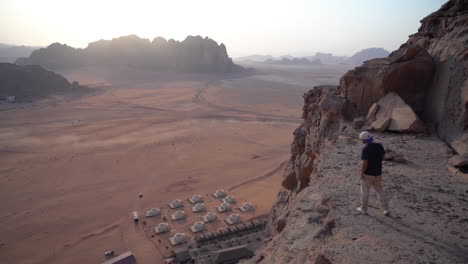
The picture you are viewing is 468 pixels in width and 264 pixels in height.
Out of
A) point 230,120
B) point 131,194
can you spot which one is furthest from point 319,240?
point 230,120

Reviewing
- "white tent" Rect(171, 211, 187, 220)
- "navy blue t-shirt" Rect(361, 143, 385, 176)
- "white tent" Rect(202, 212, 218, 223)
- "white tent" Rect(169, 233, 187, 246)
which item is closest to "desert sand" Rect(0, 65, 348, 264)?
"white tent" Rect(169, 233, 187, 246)

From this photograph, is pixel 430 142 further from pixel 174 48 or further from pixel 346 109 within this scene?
pixel 174 48

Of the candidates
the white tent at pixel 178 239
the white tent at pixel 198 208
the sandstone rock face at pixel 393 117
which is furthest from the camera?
the white tent at pixel 198 208

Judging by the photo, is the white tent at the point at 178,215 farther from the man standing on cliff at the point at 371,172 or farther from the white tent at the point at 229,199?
the man standing on cliff at the point at 371,172

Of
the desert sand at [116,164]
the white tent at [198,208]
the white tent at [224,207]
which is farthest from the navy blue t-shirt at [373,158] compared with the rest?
the white tent at [198,208]

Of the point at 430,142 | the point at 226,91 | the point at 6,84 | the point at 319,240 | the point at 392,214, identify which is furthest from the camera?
the point at 226,91

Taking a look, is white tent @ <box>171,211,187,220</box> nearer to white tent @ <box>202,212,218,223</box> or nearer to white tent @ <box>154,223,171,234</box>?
white tent @ <box>154,223,171,234</box>

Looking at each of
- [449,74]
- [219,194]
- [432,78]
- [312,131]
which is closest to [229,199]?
[219,194]
